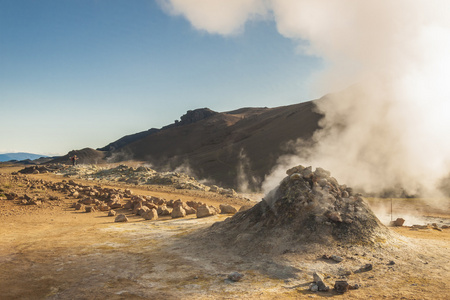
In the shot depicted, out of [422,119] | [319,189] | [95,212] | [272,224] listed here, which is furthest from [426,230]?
[95,212]

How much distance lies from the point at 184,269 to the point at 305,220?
255 centimetres

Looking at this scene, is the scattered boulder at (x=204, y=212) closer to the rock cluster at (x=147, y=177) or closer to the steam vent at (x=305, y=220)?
the steam vent at (x=305, y=220)

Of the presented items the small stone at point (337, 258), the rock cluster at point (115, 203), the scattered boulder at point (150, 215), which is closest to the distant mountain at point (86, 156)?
the rock cluster at point (115, 203)

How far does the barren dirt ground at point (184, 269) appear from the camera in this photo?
4.14 meters

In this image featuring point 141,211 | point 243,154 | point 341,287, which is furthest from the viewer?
point 243,154

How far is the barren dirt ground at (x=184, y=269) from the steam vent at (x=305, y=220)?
325mm

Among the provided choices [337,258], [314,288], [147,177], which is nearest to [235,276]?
[314,288]

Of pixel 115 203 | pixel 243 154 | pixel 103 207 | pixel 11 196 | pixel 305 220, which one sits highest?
pixel 243 154

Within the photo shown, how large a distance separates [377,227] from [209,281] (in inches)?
143

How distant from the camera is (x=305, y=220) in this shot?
6.02m

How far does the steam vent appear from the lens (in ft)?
18.8

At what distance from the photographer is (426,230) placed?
28.5 ft

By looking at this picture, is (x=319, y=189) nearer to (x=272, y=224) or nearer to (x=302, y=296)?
(x=272, y=224)

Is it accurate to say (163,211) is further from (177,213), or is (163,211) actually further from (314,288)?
(314,288)
